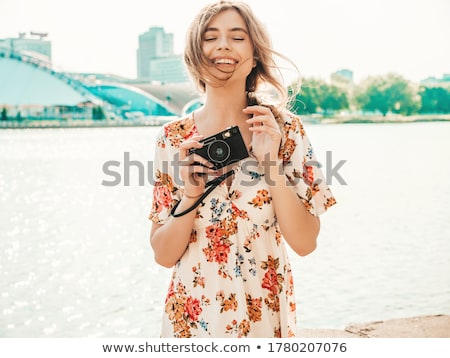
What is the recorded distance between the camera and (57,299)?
16.2 feet

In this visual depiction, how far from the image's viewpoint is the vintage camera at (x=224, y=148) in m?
1.42

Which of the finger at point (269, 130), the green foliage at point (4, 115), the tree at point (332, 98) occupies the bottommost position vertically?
the finger at point (269, 130)

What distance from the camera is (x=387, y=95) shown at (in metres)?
44.9

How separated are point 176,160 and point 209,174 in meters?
0.09

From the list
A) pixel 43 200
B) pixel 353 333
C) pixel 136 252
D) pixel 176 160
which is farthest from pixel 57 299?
pixel 43 200

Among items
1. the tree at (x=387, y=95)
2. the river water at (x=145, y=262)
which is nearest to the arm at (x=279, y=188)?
the river water at (x=145, y=262)

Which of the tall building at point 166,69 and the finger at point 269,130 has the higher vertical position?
the tall building at point 166,69

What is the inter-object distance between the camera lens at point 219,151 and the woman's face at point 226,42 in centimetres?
16

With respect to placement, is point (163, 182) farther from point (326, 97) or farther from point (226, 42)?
point (326, 97)

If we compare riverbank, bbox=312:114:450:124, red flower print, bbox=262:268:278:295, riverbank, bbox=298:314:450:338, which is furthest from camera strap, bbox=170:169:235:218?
riverbank, bbox=312:114:450:124

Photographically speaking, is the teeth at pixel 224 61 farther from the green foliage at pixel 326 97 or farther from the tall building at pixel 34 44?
the tall building at pixel 34 44

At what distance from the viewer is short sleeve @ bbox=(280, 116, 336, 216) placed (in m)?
1.45

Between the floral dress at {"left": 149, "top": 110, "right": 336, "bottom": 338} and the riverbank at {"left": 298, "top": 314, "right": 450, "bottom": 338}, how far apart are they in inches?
56.0

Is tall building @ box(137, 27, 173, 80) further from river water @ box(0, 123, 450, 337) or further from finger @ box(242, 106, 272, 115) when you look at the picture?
finger @ box(242, 106, 272, 115)
